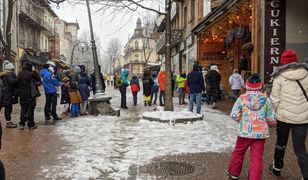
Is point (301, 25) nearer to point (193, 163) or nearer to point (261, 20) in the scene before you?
point (261, 20)

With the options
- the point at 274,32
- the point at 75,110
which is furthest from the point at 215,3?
the point at 75,110

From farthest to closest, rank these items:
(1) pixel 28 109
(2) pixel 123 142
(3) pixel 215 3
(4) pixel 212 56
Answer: (4) pixel 212 56
(3) pixel 215 3
(1) pixel 28 109
(2) pixel 123 142

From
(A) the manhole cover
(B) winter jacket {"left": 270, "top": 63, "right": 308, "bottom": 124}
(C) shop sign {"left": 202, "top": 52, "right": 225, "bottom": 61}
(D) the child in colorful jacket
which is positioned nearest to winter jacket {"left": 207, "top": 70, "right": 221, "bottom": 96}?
(C) shop sign {"left": 202, "top": 52, "right": 225, "bottom": 61}

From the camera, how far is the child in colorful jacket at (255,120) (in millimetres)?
5277

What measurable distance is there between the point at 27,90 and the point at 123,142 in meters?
3.13

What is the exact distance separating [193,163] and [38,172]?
8.11 ft

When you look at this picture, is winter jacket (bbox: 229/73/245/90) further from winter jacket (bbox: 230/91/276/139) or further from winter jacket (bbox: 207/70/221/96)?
winter jacket (bbox: 230/91/276/139)

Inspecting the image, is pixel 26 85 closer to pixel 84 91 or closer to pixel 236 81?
pixel 84 91

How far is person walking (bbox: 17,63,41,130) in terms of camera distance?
33.1 feet

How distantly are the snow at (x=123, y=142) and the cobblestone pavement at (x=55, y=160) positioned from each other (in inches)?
8.3

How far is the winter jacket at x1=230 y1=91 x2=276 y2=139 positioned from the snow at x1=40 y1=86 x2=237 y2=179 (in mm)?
1902

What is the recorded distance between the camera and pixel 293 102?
5379 mm

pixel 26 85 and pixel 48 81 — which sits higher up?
pixel 48 81

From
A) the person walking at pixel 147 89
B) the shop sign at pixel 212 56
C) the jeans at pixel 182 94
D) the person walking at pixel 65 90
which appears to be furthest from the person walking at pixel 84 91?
the shop sign at pixel 212 56
